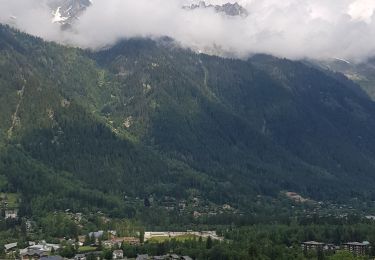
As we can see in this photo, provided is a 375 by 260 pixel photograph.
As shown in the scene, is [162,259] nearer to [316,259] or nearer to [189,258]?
[189,258]

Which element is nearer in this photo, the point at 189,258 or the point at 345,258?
the point at 345,258

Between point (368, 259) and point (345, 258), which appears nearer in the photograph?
point (345, 258)

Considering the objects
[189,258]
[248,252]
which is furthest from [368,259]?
[189,258]

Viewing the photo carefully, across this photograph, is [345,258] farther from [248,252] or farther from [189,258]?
[189,258]

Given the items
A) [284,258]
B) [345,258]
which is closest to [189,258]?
[284,258]

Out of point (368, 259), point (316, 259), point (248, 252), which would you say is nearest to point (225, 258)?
point (248, 252)

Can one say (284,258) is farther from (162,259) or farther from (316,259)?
(162,259)

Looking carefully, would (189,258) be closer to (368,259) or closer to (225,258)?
(225,258)
